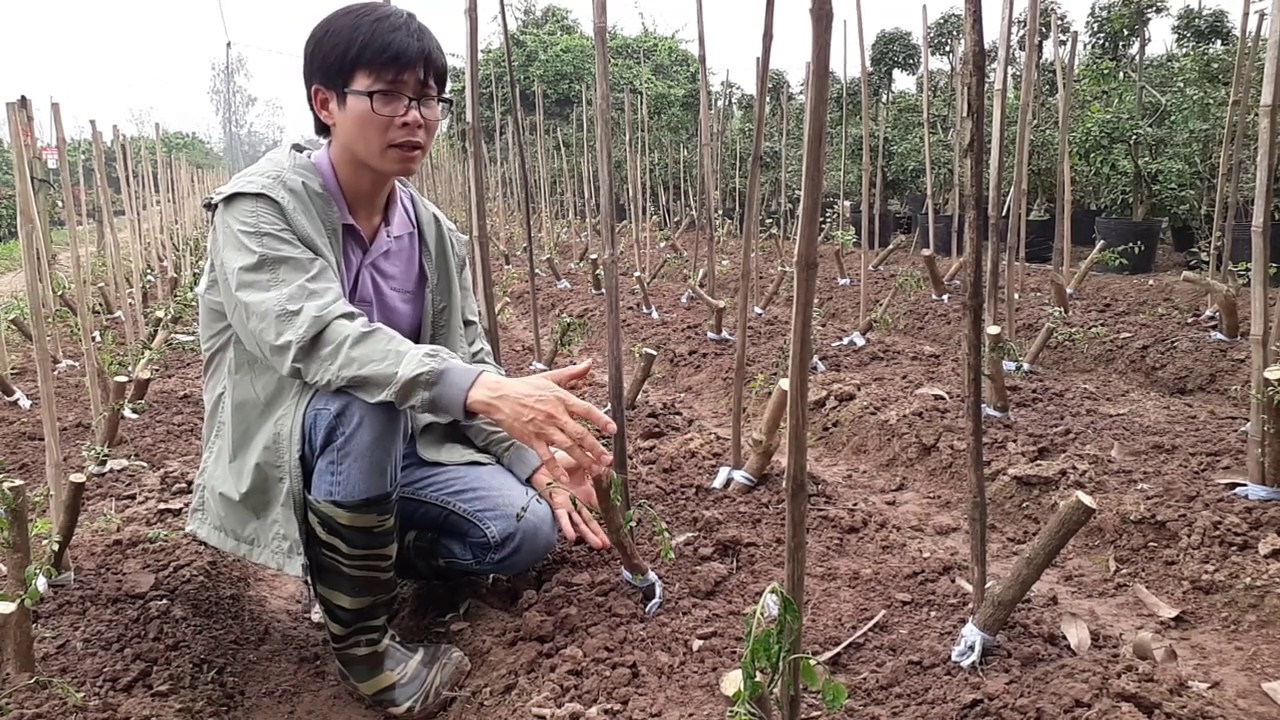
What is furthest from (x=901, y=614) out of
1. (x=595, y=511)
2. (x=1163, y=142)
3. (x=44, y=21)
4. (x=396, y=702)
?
(x=44, y=21)

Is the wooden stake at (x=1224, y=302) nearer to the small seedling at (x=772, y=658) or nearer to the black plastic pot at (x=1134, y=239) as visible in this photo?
the black plastic pot at (x=1134, y=239)

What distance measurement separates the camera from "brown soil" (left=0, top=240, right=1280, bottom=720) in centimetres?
158

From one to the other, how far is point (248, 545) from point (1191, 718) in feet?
5.67

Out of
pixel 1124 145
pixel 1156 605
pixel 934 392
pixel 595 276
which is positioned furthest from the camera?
pixel 595 276

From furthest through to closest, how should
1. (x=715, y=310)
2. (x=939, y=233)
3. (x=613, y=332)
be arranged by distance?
(x=939, y=233), (x=715, y=310), (x=613, y=332)

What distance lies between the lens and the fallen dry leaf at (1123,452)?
2.81 meters

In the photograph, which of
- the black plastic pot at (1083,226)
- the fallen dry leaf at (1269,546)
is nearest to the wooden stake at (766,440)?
the fallen dry leaf at (1269,546)

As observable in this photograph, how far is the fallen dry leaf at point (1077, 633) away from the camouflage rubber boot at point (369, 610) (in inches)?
48.1

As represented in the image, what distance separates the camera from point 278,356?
1.54 metres

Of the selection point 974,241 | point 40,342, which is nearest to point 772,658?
point 974,241

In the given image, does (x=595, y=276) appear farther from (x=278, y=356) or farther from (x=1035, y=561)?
(x=1035, y=561)

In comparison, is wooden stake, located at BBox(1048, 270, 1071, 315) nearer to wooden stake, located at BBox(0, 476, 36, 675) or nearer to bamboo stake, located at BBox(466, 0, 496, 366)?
bamboo stake, located at BBox(466, 0, 496, 366)

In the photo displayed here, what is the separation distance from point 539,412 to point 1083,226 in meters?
8.35

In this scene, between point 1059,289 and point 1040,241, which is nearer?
point 1059,289
